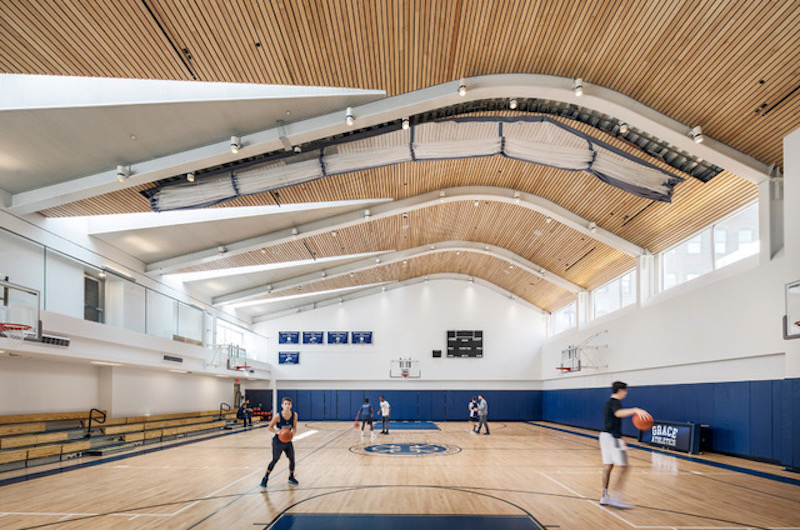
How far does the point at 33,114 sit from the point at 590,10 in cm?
1029

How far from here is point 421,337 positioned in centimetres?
3384

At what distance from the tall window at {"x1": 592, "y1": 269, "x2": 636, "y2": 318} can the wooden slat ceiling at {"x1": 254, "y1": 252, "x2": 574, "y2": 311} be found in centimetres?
314

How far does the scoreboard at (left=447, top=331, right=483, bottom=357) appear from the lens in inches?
1323

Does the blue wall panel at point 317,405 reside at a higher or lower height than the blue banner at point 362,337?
lower

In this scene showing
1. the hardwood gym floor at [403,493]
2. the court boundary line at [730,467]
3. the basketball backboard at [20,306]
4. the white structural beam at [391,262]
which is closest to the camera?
the hardwood gym floor at [403,493]

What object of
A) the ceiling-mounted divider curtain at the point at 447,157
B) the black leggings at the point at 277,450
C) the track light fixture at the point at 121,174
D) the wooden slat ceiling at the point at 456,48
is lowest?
the black leggings at the point at 277,450

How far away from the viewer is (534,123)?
13188mm

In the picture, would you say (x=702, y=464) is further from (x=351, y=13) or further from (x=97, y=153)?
(x=97, y=153)

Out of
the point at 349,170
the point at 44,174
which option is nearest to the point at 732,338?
the point at 349,170

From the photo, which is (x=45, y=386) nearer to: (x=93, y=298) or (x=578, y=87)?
(x=93, y=298)

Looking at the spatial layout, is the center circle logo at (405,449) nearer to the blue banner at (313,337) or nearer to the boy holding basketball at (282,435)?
the boy holding basketball at (282,435)

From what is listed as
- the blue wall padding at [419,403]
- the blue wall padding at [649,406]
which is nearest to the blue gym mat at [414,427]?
the blue wall padding at [419,403]

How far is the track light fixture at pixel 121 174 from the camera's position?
40.9 ft

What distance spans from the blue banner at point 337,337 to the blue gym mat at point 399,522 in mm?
26023
